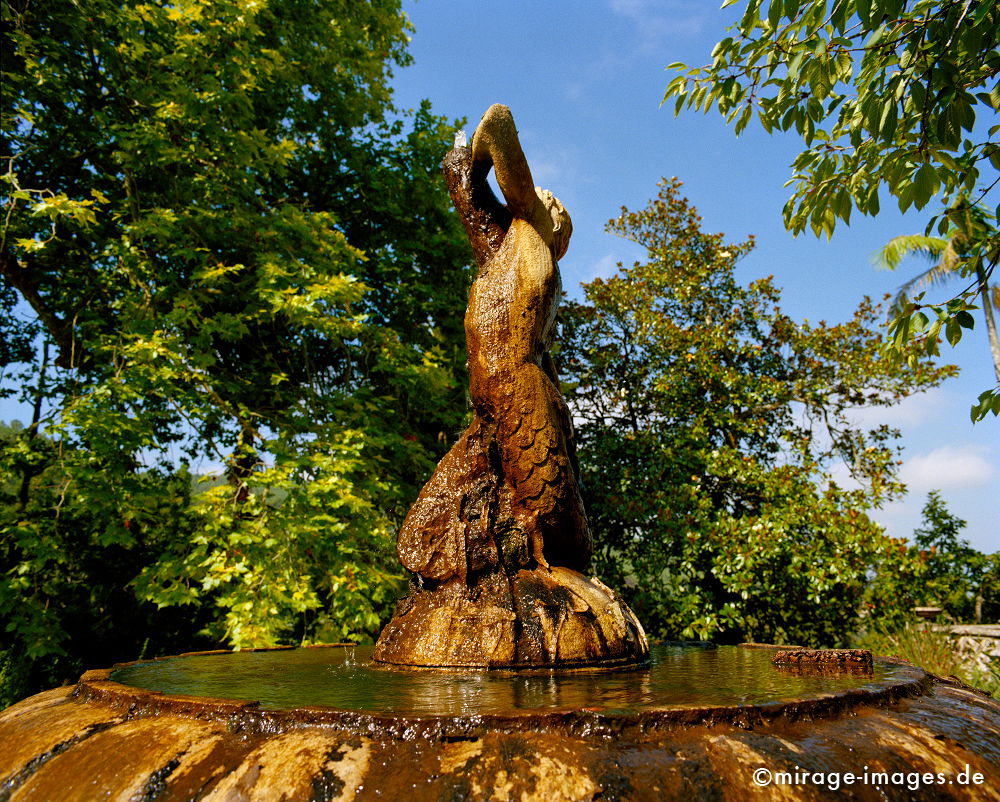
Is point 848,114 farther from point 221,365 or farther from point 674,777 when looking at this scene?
point 221,365

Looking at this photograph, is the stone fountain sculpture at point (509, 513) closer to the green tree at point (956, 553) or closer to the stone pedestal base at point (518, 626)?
the stone pedestal base at point (518, 626)

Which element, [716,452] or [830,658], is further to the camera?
[716,452]

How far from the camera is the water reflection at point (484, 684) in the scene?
7.52 feet

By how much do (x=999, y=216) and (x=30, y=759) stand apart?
4557mm

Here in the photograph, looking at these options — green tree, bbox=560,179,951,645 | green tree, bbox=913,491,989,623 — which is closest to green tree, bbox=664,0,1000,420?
green tree, bbox=560,179,951,645

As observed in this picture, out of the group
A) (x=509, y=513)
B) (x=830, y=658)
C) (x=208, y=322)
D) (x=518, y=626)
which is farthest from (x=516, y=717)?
(x=208, y=322)

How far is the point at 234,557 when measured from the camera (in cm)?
703

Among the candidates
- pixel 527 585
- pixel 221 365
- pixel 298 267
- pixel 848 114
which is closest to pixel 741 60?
pixel 848 114

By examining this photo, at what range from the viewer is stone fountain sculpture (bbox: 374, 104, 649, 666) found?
347 cm

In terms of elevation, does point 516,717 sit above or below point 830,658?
below

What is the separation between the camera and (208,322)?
7656 mm

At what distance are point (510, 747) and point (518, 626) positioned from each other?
1.58 metres

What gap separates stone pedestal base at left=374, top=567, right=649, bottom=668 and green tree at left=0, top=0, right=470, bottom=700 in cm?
334

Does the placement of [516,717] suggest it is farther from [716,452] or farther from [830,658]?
[716,452]
